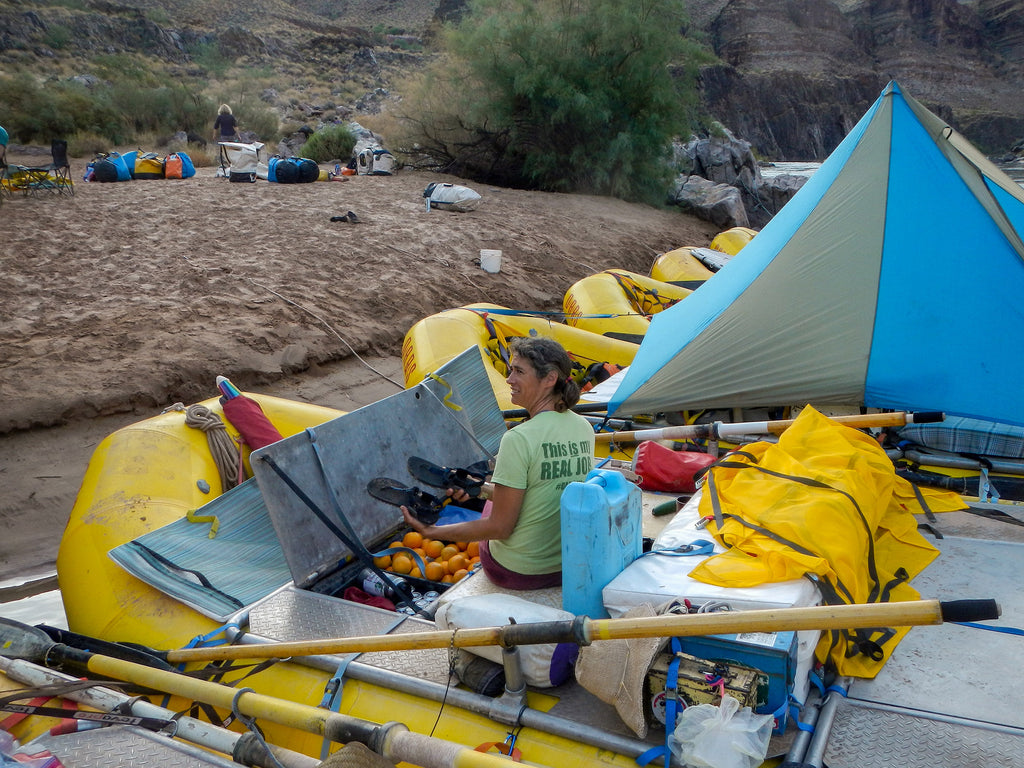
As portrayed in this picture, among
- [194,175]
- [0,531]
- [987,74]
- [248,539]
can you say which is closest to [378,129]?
[194,175]

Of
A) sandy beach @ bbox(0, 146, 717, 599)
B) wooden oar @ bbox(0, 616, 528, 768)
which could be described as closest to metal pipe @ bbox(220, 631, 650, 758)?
wooden oar @ bbox(0, 616, 528, 768)

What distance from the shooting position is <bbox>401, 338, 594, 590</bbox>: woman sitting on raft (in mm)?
2971

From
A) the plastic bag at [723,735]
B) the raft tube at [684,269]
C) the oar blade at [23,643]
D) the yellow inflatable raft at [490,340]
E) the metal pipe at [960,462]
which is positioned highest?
the raft tube at [684,269]

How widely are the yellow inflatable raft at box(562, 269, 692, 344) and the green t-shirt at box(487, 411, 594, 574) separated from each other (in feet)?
16.1

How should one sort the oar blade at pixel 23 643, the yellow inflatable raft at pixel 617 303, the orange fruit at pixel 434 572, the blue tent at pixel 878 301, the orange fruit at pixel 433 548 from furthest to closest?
the yellow inflatable raft at pixel 617 303, the blue tent at pixel 878 301, the orange fruit at pixel 433 548, the orange fruit at pixel 434 572, the oar blade at pixel 23 643

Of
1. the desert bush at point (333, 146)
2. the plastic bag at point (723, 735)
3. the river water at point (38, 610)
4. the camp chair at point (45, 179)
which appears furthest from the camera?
the desert bush at point (333, 146)

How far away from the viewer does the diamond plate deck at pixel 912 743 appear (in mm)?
2361

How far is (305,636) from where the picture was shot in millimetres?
3227

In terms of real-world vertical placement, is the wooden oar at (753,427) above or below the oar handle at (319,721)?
above

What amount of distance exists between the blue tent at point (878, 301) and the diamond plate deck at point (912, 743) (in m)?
2.48

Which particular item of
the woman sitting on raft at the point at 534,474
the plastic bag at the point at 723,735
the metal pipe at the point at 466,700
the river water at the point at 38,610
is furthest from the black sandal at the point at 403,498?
the river water at the point at 38,610

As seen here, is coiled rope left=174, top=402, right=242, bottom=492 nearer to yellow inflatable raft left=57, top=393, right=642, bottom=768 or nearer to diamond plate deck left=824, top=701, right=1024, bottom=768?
yellow inflatable raft left=57, top=393, right=642, bottom=768

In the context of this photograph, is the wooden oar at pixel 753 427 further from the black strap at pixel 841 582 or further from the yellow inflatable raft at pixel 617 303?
the yellow inflatable raft at pixel 617 303

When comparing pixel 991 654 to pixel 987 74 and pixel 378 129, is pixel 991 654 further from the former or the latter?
pixel 987 74
